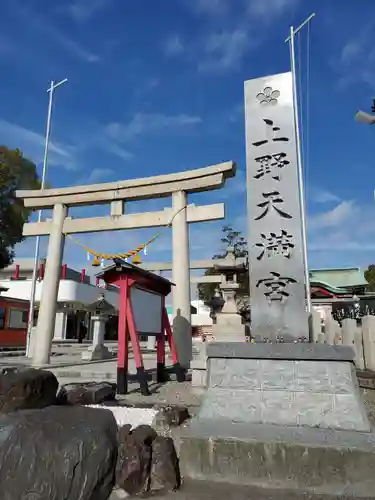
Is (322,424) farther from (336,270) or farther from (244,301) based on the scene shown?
(336,270)

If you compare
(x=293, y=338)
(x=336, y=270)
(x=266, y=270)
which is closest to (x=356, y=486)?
(x=293, y=338)

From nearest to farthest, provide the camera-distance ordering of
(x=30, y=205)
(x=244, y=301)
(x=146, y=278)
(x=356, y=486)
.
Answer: (x=356, y=486) → (x=146, y=278) → (x=30, y=205) → (x=244, y=301)

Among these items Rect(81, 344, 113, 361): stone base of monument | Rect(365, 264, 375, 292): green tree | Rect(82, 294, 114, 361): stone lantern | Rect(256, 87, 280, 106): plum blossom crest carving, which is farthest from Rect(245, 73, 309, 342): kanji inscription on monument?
Rect(365, 264, 375, 292): green tree

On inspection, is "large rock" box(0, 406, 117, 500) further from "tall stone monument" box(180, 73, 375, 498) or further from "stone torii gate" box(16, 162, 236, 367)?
"stone torii gate" box(16, 162, 236, 367)

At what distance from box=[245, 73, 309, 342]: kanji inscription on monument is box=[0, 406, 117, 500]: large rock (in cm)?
276

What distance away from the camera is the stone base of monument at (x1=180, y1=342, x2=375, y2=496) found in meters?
2.81

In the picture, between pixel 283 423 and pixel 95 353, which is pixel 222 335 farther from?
pixel 95 353

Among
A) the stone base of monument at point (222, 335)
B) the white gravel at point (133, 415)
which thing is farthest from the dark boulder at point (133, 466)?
the stone base of monument at point (222, 335)

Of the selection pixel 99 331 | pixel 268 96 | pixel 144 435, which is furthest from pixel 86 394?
pixel 99 331

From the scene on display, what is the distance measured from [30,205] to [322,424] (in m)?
11.9

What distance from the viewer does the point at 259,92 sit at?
613cm

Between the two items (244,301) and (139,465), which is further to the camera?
(244,301)

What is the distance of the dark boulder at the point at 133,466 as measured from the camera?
2951mm

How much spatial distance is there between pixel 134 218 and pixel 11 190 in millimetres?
10290
